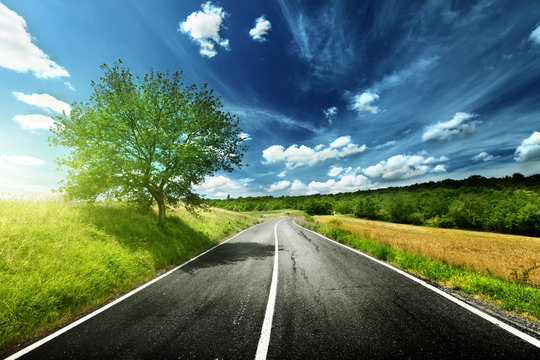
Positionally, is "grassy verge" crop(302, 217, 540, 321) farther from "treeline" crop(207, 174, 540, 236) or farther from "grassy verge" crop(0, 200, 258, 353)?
"treeline" crop(207, 174, 540, 236)

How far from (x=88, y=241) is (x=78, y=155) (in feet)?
16.6

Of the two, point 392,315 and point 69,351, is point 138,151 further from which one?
point 392,315

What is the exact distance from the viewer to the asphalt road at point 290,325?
269 centimetres

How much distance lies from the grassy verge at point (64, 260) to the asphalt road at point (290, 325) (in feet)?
2.82

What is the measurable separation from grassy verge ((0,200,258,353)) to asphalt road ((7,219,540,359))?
2.82ft

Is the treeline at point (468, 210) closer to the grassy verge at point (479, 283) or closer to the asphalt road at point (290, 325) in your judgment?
the asphalt road at point (290, 325)

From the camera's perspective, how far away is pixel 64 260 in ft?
16.9

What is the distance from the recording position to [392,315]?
3.59 metres

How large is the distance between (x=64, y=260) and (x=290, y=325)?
6.09m

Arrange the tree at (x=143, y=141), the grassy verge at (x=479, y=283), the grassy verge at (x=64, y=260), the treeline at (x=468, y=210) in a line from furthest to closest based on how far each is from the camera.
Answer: the treeline at (x=468, y=210), the tree at (x=143, y=141), the grassy verge at (x=479, y=283), the grassy verge at (x=64, y=260)

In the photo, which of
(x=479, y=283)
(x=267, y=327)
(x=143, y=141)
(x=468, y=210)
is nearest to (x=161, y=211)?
(x=143, y=141)

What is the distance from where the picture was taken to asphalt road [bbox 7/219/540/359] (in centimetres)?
269

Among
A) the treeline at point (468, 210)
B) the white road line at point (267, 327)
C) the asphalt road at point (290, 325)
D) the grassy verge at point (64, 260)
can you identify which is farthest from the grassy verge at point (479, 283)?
the treeline at point (468, 210)

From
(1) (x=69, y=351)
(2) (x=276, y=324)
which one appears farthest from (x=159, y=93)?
(2) (x=276, y=324)
